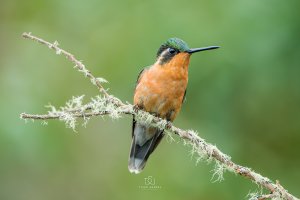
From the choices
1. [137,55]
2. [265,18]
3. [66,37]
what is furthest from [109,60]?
[265,18]

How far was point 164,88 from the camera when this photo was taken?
239 inches

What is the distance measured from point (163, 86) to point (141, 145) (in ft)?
3.01

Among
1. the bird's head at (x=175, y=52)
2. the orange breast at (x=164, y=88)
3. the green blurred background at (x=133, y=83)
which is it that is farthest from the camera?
the green blurred background at (x=133, y=83)

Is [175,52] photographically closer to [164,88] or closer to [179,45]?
[179,45]

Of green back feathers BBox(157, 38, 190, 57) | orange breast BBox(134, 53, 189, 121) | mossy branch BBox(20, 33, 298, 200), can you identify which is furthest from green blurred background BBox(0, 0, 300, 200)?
mossy branch BBox(20, 33, 298, 200)

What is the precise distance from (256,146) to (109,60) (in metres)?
2.25

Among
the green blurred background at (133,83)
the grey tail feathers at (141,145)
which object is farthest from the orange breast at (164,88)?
the green blurred background at (133,83)

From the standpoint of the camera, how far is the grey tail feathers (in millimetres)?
6465

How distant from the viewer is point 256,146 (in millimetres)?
7828

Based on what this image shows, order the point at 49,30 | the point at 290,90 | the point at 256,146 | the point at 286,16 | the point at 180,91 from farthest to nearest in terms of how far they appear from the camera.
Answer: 1. the point at 49,30
2. the point at 256,146
3. the point at 290,90
4. the point at 286,16
5. the point at 180,91

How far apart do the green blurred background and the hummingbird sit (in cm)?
67

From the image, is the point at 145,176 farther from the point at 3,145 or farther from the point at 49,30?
the point at 49,30

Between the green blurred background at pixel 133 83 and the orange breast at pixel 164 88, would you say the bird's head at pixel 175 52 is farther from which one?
the green blurred background at pixel 133 83

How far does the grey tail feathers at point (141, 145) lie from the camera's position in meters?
6.46
